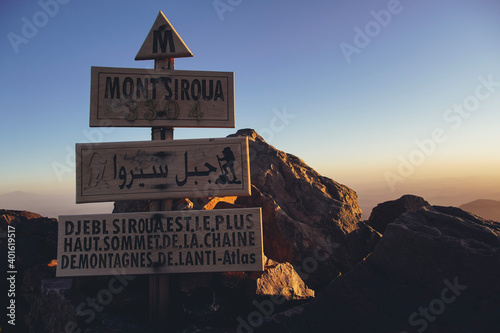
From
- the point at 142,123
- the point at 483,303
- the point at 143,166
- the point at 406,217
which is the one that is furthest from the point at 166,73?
the point at 483,303

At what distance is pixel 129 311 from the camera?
4.59m

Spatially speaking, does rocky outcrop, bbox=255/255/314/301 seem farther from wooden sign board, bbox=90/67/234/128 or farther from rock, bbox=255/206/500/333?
wooden sign board, bbox=90/67/234/128

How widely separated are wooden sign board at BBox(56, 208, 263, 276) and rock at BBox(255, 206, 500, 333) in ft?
3.56

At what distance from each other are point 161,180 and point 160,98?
4.25 feet

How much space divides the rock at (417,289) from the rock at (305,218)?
1780 mm

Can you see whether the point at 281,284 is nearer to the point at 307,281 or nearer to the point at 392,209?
the point at 307,281

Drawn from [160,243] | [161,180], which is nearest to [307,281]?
[160,243]

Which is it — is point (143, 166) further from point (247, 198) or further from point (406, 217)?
point (406, 217)

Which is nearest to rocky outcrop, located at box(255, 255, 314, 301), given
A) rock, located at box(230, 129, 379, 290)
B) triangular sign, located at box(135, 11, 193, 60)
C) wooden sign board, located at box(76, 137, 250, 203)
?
rock, located at box(230, 129, 379, 290)

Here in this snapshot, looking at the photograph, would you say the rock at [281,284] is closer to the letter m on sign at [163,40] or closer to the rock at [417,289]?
the rock at [417,289]

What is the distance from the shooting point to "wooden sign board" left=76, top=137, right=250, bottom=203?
4.56 meters

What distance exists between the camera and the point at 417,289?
3.67 meters

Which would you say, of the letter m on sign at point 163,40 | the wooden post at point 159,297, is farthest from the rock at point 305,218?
the letter m on sign at point 163,40

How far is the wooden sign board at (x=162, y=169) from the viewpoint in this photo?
4559 mm
